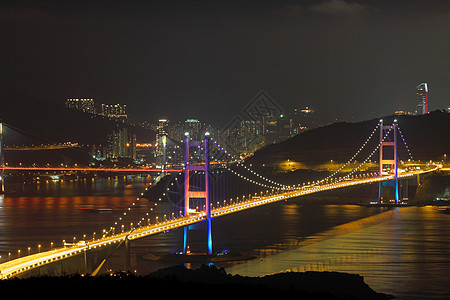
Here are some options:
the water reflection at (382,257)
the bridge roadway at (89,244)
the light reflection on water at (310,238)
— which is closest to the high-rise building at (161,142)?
the light reflection on water at (310,238)

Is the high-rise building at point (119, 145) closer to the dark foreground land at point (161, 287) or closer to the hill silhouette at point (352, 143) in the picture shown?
the hill silhouette at point (352, 143)

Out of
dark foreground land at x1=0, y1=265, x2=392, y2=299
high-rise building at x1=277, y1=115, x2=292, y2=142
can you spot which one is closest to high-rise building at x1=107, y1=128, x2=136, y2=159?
high-rise building at x1=277, y1=115, x2=292, y2=142

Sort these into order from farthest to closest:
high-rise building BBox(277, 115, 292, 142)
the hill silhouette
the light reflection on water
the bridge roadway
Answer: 1. high-rise building BBox(277, 115, 292, 142)
2. the hill silhouette
3. the light reflection on water
4. the bridge roadway

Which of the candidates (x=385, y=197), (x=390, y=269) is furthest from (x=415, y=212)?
(x=390, y=269)

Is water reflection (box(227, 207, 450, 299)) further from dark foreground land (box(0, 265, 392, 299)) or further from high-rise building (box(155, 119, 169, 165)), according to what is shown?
high-rise building (box(155, 119, 169, 165))

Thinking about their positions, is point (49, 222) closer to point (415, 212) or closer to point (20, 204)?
point (20, 204)
